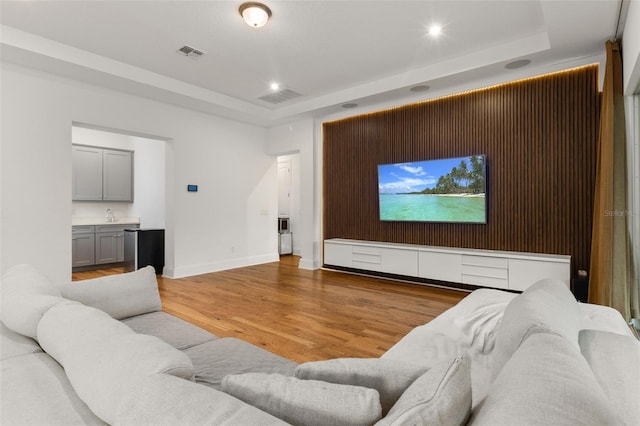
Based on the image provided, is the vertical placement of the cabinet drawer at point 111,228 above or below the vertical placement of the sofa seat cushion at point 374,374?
above

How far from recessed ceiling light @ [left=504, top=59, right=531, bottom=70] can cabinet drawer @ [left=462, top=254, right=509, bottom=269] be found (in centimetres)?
232

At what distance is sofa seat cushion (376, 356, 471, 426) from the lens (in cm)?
62

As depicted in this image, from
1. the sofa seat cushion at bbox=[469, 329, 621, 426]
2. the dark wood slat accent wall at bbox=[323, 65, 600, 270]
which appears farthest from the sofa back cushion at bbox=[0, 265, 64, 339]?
the dark wood slat accent wall at bbox=[323, 65, 600, 270]

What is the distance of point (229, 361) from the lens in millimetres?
1579

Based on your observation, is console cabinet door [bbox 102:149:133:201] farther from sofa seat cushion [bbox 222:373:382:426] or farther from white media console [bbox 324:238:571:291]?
sofa seat cushion [bbox 222:373:382:426]

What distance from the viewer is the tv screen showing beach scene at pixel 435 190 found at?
15.2ft

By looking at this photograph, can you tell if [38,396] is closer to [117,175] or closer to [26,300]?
[26,300]

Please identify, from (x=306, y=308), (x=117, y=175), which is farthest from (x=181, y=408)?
(x=117, y=175)

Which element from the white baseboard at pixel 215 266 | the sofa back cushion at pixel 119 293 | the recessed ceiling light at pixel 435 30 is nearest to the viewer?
the sofa back cushion at pixel 119 293

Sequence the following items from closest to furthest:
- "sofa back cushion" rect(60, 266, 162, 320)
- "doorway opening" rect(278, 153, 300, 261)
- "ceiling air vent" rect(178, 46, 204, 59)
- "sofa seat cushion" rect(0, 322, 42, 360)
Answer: "sofa seat cushion" rect(0, 322, 42, 360) → "sofa back cushion" rect(60, 266, 162, 320) → "ceiling air vent" rect(178, 46, 204, 59) → "doorway opening" rect(278, 153, 300, 261)

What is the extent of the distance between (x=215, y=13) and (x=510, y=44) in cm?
325

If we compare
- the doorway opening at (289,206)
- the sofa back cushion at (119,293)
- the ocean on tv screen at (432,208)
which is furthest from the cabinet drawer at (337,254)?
the sofa back cushion at (119,293)

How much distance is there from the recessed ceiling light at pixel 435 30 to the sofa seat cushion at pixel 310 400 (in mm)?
3847

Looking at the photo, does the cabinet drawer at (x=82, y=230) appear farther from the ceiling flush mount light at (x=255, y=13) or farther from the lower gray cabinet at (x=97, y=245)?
the ceiling flush mount light at (x=255, y=13)
